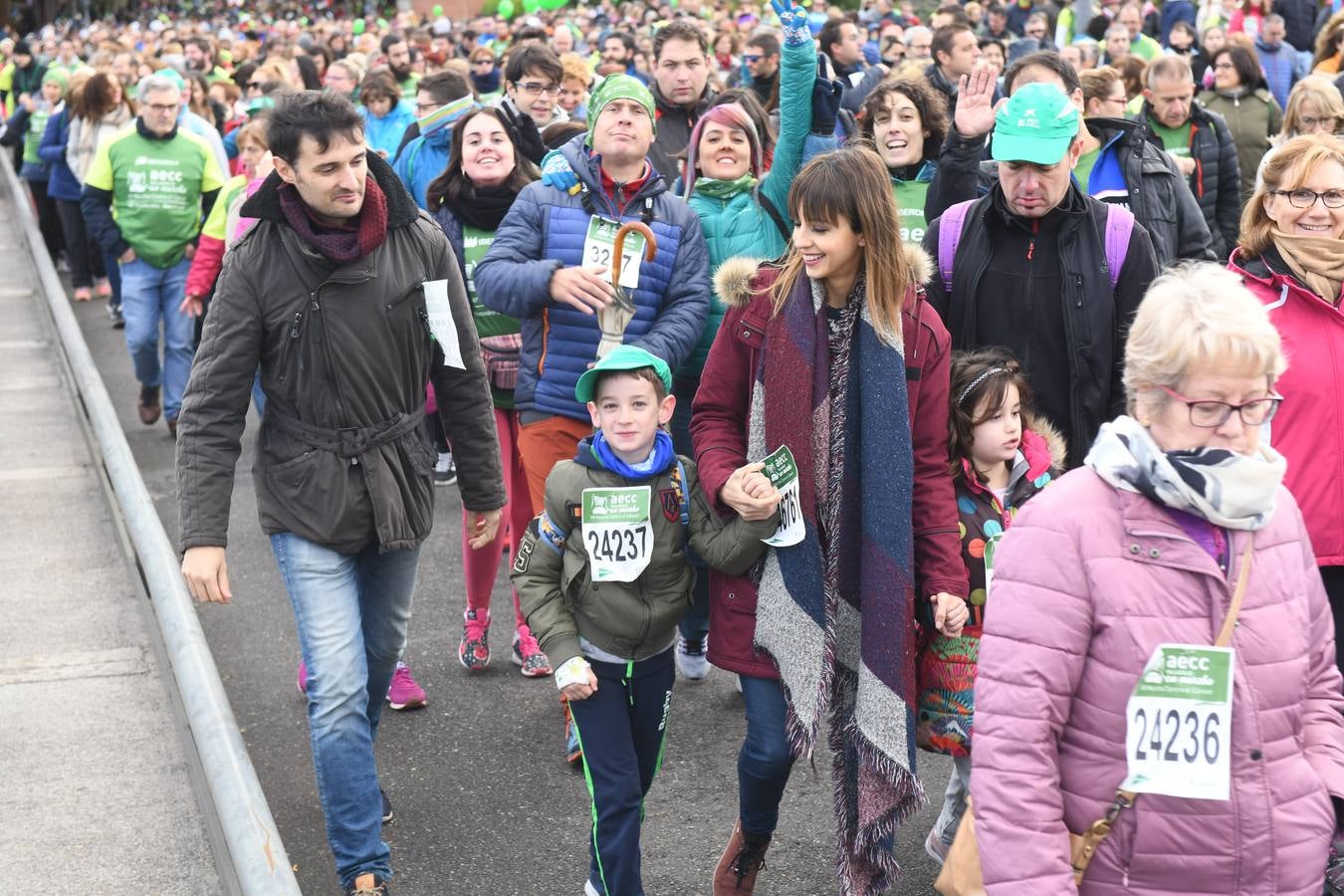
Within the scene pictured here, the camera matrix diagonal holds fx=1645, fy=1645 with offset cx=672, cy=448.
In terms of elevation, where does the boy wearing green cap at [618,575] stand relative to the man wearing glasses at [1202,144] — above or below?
below

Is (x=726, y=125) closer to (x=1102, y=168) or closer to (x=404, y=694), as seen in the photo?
(x=1102, y=168)

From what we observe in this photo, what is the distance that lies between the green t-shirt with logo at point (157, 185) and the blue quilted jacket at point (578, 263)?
17.5 feet

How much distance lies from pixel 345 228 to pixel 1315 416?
2.65m

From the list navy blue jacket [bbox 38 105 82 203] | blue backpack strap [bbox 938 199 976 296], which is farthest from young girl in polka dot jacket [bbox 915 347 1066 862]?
navy blue jacket [bbox 38 105 82 203]

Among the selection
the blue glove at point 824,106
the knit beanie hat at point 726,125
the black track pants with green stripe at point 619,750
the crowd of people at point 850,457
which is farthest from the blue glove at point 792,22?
the black track pants with green stripe at point 619,750

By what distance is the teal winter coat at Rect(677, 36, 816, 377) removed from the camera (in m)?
5.77

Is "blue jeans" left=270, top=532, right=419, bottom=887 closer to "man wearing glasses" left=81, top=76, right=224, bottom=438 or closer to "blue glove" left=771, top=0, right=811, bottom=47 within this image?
"blue glove" left=771, top=0, right=811, bottom=47

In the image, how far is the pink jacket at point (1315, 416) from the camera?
4.35 m

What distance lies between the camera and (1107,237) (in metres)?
4.80

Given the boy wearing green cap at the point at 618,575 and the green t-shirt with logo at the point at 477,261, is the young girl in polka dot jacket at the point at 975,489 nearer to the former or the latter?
the boy wearing green cap at the point at 618,575

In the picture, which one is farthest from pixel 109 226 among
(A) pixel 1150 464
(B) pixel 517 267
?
(A) pixel 1150 464

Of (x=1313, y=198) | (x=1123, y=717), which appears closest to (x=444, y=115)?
(x=1313, y=198)

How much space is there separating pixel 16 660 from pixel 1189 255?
4678 mm

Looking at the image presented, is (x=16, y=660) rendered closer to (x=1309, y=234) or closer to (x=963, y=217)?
(x=963, y=217)
